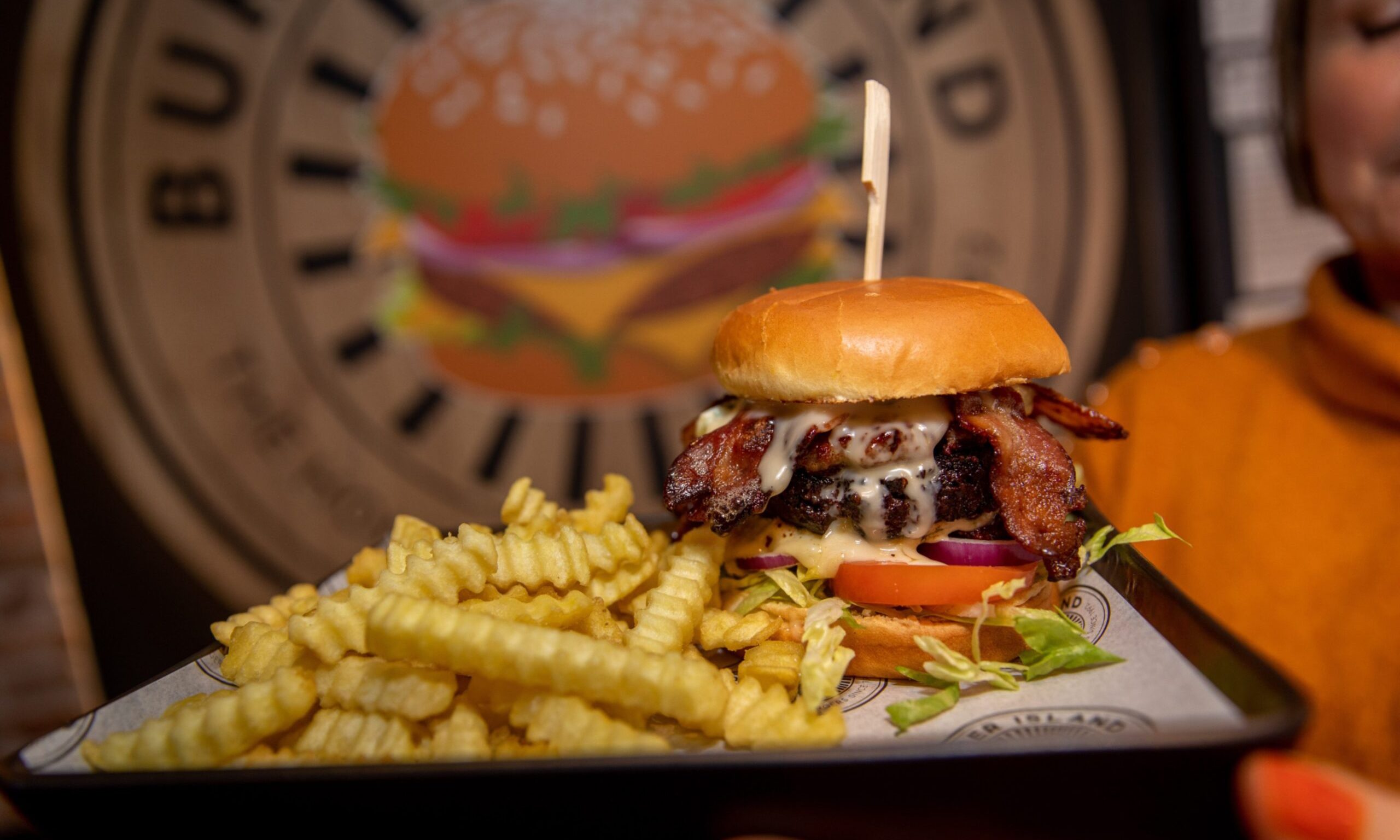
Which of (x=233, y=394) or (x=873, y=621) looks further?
(x=233, y=394)

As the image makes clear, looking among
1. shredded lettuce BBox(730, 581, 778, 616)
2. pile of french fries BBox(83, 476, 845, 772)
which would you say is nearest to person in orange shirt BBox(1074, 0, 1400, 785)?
shredded lettuce BBox(730, 581, 778, 616)

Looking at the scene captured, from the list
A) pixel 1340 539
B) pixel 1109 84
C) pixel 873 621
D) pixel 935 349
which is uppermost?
pixel 1109 84

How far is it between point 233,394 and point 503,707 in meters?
2.88

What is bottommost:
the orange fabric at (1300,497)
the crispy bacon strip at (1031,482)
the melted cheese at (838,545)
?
the orange fabric at (1300,497)

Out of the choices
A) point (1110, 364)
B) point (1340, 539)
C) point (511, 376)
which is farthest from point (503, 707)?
point (1110, 364)

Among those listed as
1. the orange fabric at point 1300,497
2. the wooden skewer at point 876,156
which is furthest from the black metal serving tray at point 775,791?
the orange fabric at point 1300,497

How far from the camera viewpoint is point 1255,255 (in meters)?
3.46

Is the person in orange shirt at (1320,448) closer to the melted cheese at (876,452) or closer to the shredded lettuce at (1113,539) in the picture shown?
the shredded lettuce at (1113,539)

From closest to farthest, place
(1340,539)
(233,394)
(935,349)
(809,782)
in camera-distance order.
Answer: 1. (809,782)
2. (935,349)
3. (1340,539)
4. (233,394)

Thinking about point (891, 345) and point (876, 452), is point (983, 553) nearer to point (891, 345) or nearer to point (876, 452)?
point (876, 452)

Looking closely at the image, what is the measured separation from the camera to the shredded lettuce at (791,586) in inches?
59.9

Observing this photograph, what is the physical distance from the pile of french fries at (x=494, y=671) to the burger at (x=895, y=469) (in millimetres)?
153

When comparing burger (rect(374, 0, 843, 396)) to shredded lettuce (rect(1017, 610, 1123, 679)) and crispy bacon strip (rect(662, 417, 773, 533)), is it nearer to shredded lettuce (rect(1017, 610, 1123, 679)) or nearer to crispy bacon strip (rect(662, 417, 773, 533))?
crispy bacon strip (rect(662, 417, 773, 533))

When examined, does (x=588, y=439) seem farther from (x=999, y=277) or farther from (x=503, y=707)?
(x=503, y=707)
